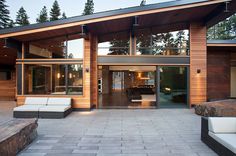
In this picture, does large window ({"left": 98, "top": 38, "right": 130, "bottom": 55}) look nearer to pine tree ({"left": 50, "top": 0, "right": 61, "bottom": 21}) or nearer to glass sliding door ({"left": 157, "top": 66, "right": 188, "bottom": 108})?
glass sliding door ({"left": 157, "top": 66, "right": 188, "bottom": 108})

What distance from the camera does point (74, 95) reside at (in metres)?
8.33

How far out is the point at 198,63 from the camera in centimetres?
894

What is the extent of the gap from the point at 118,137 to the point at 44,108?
143 inches

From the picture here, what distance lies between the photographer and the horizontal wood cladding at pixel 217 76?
10445mm

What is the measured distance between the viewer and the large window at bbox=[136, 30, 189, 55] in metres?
9.02

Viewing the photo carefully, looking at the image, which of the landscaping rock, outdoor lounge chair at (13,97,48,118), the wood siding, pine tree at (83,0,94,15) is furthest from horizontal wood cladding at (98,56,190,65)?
pine tree at (83,0,94,15)

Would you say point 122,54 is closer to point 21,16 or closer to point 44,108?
point 44,108

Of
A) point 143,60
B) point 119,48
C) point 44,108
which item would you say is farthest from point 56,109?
point 143,60

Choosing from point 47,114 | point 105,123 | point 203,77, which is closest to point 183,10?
point 203,77

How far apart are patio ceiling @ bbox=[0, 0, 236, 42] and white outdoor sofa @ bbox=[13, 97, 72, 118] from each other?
275 cm

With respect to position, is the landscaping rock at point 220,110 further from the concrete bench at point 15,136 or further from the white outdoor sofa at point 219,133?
A: the concrete bench at point 15,136

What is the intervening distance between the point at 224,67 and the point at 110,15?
736 centimetres

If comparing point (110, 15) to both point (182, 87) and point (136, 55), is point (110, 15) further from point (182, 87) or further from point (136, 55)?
point (182, 87)

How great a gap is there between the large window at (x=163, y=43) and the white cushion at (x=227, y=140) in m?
5.66
